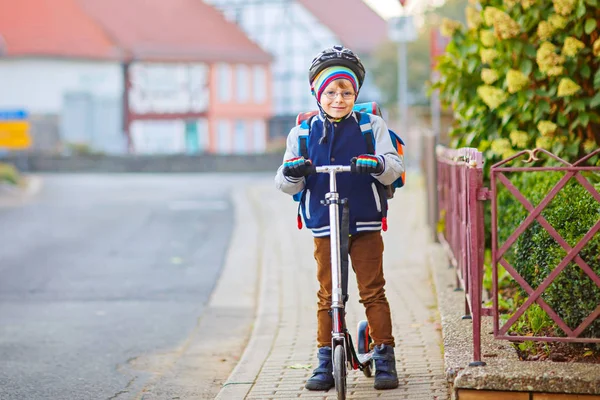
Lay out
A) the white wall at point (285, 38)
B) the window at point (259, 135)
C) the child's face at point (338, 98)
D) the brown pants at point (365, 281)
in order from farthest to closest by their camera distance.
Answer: the window at point (259, 135) → the white wall at point (285, 38) → the brown pants at point (365, 281) → the child's face at point (338, 98)

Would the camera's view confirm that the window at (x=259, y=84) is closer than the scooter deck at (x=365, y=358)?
No

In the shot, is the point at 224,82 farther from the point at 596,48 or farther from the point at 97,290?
the point at 596,48

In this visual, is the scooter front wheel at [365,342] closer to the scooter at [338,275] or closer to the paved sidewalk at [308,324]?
the paved sidewalk at [308,324]

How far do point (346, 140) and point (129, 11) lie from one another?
51.9 m

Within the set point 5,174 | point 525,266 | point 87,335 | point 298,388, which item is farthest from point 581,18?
point 5,174

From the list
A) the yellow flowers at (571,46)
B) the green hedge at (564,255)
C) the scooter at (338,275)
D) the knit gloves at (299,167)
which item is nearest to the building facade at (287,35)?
the yellow flowers at (571,46)

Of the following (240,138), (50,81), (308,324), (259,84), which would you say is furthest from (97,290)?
(259,84)

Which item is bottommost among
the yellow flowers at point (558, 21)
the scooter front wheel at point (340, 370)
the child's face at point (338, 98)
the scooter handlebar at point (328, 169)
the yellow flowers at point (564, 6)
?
the scooter front wheel at point (340, 370)

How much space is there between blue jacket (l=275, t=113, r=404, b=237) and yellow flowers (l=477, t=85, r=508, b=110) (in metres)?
2.38

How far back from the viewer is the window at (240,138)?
57.1 meters

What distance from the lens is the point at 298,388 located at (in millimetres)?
5340

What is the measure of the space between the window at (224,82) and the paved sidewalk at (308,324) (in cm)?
4250

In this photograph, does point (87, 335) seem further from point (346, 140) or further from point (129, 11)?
point (129, 11)

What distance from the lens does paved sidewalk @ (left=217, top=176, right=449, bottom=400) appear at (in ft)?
17.5
